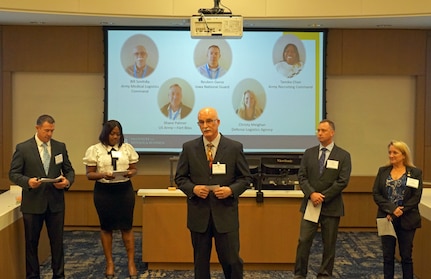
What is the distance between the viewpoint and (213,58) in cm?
777

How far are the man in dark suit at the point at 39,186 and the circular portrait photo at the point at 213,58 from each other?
3.32m

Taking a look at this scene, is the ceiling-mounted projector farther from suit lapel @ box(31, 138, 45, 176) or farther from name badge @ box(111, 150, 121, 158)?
suit lapel @ box(31, 138, 45, 176)

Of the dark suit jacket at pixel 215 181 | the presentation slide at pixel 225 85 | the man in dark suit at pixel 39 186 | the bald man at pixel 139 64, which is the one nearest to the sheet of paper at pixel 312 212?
the dark suit jacket at pixel 215 181

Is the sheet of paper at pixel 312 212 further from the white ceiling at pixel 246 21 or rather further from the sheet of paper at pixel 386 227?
the white ceiling at pixel 246 21

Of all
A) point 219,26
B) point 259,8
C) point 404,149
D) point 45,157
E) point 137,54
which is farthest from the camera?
point 137,54

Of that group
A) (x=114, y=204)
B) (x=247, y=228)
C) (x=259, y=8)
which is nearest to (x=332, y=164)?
(x=247, y=228)

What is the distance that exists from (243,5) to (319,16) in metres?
1.00

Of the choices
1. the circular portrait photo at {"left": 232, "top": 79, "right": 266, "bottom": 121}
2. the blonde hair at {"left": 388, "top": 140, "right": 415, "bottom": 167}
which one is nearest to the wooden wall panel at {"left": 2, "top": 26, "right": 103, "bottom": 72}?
the circular portrait photo at {"left": 232, "top": 79, "right": 266, "bottom": 121}

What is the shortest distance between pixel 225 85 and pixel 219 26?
77.6 inches

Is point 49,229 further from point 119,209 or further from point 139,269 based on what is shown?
point 139,269

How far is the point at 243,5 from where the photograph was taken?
273 inches

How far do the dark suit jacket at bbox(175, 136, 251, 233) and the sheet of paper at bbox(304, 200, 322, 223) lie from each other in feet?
3.29

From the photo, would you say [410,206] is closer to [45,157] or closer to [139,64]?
[45,157]

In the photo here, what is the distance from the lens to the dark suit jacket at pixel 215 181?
404 cm
